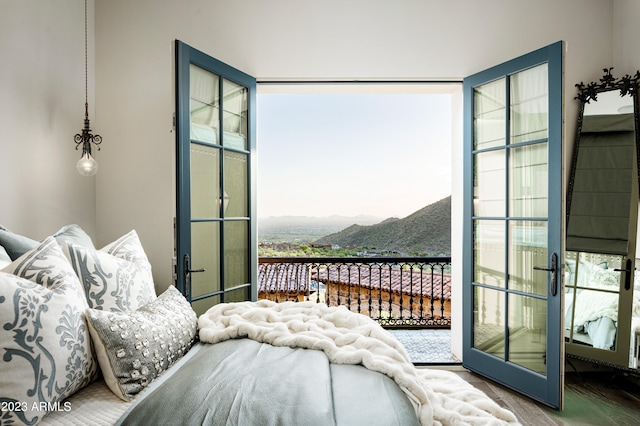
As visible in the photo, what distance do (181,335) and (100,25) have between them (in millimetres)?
2683

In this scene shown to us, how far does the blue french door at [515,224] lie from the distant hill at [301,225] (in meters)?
3.46

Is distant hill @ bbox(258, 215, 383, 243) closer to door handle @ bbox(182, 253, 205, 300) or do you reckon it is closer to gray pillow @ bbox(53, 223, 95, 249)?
door handle @ bbox(182, 253, 205, 300)

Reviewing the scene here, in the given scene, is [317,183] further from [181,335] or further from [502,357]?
[181,335]

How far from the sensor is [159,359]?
1.32 m

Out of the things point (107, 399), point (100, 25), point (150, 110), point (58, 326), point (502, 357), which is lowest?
point (502, 357)

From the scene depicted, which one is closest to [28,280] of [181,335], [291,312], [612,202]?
[181,335]

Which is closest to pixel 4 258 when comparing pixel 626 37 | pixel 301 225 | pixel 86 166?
pixel 86 166

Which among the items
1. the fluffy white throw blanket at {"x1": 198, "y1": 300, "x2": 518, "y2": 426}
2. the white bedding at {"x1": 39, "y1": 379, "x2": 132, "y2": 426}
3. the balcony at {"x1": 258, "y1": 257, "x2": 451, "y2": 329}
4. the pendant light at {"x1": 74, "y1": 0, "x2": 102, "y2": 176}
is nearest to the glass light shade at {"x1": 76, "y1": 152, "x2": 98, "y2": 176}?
the pendant light at {"x1": 74, "y1": 0, "x2": 102, "y2": 176}

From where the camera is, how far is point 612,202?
282 centimetres

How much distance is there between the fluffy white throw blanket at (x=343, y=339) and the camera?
1.37 metres

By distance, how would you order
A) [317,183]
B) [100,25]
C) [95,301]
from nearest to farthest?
1. [95,301]
2. [100,25]
3. [317,183]

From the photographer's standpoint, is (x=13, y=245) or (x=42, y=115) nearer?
(x=13, y=245)

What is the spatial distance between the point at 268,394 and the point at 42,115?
2.37 metres

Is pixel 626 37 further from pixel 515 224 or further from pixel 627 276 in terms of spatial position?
pixel 627 276
